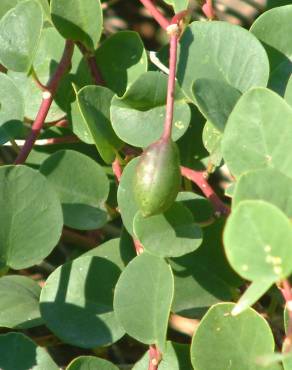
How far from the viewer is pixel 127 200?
3.30 feet

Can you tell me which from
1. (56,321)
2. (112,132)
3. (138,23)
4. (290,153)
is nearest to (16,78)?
(112,132)

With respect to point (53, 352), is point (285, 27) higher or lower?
higher

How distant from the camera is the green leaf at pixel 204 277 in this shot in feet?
3.47

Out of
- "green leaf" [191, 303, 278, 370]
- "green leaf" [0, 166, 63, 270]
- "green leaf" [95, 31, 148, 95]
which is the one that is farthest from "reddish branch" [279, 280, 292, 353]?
"green leaf" [95, 31, 148, 95]

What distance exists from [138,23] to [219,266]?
84 centimetres

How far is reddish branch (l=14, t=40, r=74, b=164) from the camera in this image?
1.15m

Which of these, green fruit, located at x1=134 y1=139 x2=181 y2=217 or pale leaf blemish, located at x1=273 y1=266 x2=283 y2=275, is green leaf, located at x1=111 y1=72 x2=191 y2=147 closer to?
green fruit, located at x1=134 y1=139 x2=181 y2=217

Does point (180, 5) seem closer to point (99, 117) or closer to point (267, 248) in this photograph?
point (99, 117)

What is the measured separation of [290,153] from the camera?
2.96 feet

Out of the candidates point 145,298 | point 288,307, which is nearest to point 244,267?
point 288,307

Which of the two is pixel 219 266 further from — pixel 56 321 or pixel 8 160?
pixel 8 160

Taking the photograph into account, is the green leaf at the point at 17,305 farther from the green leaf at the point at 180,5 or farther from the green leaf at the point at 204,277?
the green leaf at the point at 180,5

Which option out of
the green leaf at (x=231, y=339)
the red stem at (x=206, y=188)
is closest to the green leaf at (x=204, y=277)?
the red stem at (x=206, y=188)

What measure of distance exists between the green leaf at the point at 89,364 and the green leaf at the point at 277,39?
14.7 inches
